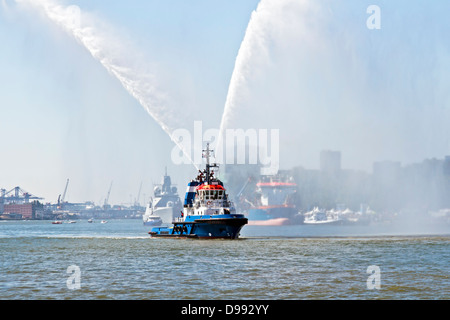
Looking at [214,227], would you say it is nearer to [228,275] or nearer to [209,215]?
[209,215]

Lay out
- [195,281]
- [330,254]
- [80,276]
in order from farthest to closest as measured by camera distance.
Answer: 1. [330,254]
2. [80,276]
3. [195,281]

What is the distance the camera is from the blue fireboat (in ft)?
291

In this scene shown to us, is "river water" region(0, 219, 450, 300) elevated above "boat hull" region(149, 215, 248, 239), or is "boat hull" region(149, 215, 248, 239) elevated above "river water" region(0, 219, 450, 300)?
"boat hull" region(149, 215, 248, 239)

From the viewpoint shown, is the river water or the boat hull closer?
the river water

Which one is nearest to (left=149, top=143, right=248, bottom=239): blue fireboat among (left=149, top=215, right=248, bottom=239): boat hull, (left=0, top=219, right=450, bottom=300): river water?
(left=149, top=215, right=248, bottom=239): boat hull

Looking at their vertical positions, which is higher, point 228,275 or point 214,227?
point 214,227

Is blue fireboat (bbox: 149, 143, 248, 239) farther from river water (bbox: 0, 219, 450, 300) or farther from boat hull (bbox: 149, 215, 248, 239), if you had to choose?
river water (bbox: 0, 219, 450, 300)

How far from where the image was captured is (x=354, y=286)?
3978cm

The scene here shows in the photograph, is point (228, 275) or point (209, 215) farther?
point (209, 215)

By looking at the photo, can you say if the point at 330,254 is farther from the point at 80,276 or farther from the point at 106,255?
the point at 80,276

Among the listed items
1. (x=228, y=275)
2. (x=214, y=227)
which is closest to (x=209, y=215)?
(x=214, y=227)

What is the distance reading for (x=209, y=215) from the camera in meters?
89.8
